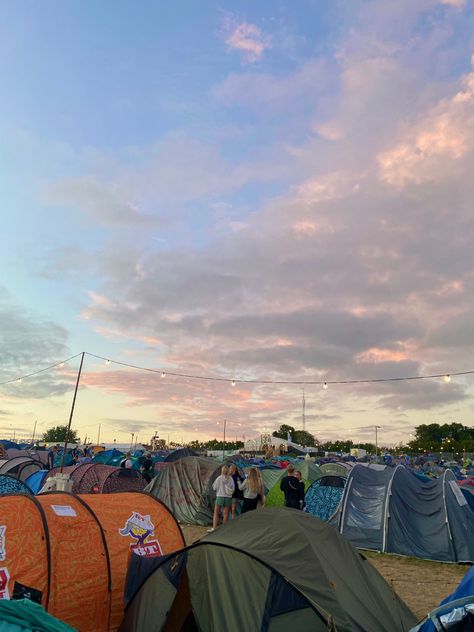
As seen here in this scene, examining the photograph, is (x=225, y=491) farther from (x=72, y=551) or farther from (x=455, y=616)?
(x=455, y=616)

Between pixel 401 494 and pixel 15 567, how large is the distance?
374 inches

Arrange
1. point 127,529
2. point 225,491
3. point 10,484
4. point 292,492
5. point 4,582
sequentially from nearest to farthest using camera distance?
point 4,582 → point 127,529 → point 292,492 → point 225,491 → point 10,484

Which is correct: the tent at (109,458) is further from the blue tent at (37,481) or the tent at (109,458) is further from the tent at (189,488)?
the tent at (189,488)

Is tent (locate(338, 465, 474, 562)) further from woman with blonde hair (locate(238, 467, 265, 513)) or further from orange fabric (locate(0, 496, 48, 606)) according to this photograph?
orange fabric (locate(0, 496, 48, 606))

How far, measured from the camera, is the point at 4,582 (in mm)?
5449

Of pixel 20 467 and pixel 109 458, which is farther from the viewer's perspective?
pixel 109 458

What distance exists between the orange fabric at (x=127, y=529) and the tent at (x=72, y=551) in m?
0.01

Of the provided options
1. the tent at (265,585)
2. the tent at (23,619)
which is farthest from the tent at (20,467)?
the tent at (23,619)

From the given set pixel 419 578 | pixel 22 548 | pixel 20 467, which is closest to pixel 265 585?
pixel 22 548

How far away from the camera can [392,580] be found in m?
9.17

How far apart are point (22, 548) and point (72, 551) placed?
631mm

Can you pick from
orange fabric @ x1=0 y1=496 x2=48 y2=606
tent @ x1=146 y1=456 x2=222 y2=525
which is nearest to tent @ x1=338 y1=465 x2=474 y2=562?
tent @ x1=146 y1=456 x2=222 y2=525

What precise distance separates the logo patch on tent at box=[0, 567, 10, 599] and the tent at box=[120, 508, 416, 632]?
1.29 meters

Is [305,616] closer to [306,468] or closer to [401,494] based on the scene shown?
[401,494]
